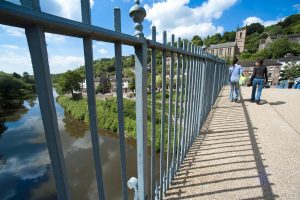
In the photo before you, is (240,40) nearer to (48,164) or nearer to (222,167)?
(48,164)

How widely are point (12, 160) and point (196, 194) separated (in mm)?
19929

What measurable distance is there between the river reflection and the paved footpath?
312 inches

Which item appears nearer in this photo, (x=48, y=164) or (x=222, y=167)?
(x=222, y=167)

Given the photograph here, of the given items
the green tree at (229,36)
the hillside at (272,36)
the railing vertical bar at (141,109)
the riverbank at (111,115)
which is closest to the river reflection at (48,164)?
the riverbank at (111,115)

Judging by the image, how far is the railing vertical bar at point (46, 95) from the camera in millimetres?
624

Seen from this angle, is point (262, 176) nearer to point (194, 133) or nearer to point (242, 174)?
point (242, 174)

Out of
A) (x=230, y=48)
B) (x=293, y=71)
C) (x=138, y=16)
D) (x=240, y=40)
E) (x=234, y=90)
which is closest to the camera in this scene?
(x=138, y=16)

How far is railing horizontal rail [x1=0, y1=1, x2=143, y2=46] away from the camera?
53cm

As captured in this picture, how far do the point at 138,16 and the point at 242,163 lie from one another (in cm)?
234

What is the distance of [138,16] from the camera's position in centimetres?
128

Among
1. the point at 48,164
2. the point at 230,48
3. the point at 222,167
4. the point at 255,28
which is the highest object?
the point at 255,28

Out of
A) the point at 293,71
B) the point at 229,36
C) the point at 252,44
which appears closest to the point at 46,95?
the point at 293,71

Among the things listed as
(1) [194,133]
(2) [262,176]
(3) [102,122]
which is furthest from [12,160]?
(2) [262,176]

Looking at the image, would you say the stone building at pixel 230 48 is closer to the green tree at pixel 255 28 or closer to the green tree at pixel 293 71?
the green tree at pixel 293 71
